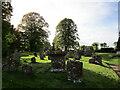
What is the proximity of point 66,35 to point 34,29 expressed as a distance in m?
11.0

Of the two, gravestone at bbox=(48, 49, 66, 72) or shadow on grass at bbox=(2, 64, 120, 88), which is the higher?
gravestone at bbox=(48, 49, 66, 72)

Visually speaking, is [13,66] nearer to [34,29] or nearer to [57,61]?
[57,61]

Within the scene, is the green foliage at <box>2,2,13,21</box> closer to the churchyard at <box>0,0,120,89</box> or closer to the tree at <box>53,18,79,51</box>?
the churchyard at <box>0,0,120,89</box>

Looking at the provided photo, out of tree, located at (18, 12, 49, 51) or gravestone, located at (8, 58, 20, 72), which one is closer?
gravestone, located at (8, 58, 20, 72)

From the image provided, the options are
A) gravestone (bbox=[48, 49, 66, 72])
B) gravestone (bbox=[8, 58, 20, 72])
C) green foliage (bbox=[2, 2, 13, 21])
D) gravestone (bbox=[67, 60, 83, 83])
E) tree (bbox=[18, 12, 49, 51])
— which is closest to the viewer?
gravestone (bbox=[67, 60, 83, 83])

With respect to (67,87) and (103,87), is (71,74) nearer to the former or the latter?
(67,87)

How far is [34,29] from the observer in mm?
38781

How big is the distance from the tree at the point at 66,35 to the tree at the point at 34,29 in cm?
461

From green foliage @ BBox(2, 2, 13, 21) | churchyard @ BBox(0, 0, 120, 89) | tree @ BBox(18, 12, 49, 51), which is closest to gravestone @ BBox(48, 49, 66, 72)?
churchyard @ BBox(0, 0, 120, 89)

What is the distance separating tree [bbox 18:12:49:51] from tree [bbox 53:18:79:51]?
4609 millimetres

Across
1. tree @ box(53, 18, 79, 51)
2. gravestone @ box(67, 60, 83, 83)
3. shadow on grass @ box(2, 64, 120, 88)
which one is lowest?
shadow on grass @ box(2, 64, 120, 88)

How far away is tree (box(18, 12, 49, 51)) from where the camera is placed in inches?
1506

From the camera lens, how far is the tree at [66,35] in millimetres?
40188

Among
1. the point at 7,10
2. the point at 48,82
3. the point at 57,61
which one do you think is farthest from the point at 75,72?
the point at 7,10
